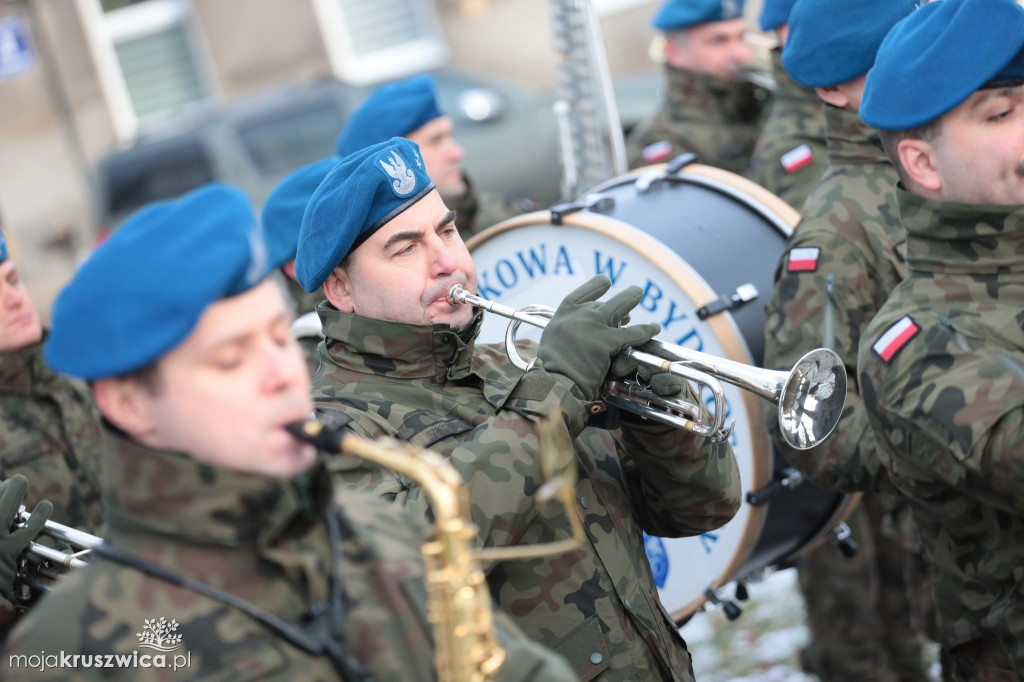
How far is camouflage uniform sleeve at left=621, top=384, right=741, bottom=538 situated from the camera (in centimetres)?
283

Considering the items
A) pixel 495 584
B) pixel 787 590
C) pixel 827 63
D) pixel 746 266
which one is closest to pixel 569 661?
pixel 495 584

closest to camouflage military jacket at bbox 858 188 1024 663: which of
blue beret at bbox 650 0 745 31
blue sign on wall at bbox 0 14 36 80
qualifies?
blue beret at bbox 650 0 745 31

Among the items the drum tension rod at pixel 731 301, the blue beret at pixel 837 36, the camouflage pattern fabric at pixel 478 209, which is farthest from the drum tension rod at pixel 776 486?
the camouflage pattern fabric at pixel 478 209

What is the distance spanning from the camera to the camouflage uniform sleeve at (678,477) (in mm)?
2828

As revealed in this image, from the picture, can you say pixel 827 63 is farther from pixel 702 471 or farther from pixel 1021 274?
pixel 702 471

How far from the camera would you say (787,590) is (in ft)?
20.6

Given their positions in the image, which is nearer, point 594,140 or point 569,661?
point 569,661

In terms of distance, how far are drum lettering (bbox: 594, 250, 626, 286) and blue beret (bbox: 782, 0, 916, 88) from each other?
80cm

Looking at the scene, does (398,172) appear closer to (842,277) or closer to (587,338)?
(587,338)

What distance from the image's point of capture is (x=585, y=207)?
4.04 m

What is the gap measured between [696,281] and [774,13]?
1.41 m

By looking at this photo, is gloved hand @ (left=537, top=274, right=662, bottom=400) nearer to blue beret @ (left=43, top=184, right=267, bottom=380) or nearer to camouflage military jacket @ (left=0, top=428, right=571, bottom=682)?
camouflage military jacket @ (left=0, top=428, right=571, bottom=682)

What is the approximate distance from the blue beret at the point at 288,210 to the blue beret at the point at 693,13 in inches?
95.9

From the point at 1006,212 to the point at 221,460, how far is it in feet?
6.20
